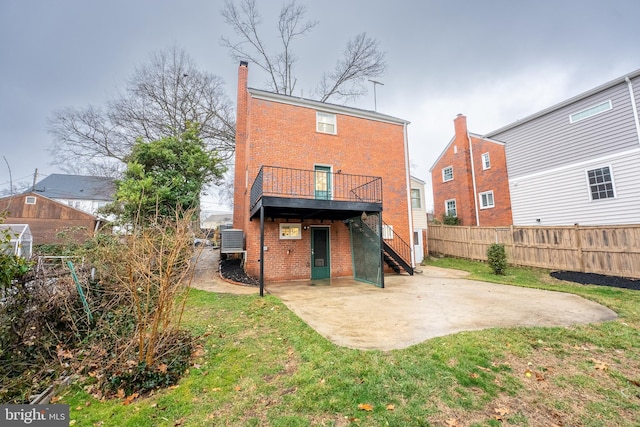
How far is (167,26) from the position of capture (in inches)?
533

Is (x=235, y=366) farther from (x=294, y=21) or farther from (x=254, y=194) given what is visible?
(x=294, y=21)

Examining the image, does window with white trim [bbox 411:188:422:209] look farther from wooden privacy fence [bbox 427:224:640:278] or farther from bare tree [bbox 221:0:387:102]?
bare tree [bbox 221:0:387:102]

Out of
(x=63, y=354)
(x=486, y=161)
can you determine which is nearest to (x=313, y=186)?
(x=63, y=354)

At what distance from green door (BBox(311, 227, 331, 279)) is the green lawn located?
6390mm

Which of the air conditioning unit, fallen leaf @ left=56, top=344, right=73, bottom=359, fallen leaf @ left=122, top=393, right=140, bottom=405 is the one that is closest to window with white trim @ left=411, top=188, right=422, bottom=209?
the air conditioning unit

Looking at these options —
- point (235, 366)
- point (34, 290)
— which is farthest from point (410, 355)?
point (34, 290)

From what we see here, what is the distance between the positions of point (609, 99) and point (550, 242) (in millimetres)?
6642

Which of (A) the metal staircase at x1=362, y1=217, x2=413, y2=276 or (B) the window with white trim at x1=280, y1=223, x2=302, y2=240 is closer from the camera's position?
(B) the window with white trim at x1=280, y1=223, x2=302, y2=240

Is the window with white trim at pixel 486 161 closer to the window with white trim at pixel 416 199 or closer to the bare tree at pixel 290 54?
the window with white trim at pixel 416 199

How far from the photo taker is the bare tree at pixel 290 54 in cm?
1745

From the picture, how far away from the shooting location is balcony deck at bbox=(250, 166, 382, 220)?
8.70m

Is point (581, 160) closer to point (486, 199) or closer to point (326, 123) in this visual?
point (486, 199)

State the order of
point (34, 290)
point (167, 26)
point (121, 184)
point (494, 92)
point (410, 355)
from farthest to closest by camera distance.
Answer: point (494, 92) < point (167, 26) < point (121, 184) < point (34, 290) < point (410, 355)

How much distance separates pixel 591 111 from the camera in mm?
11625
